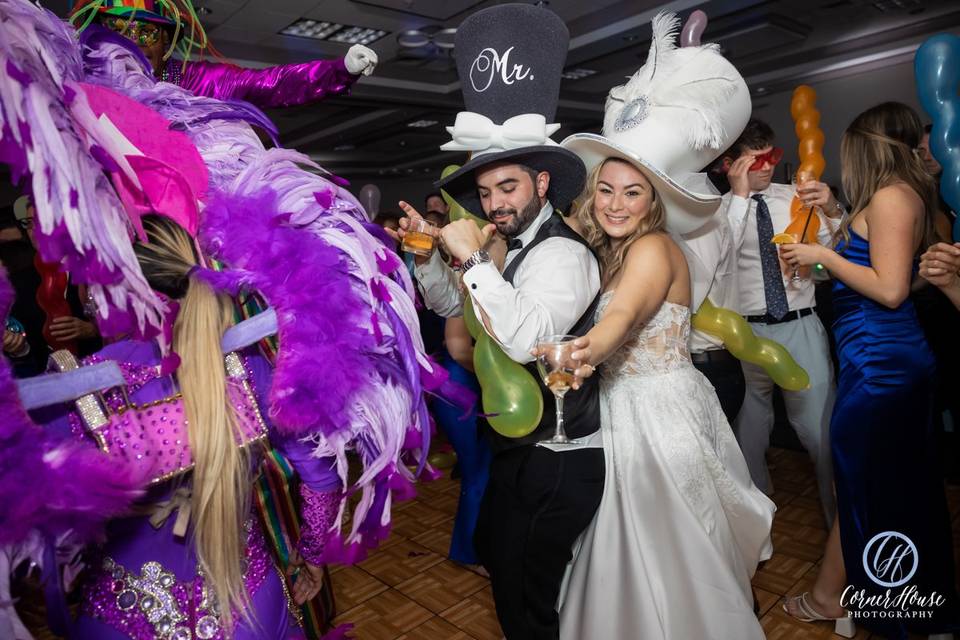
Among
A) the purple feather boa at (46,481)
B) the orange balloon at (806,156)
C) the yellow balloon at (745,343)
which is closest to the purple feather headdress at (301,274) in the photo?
the purple feather boa at (46,481)

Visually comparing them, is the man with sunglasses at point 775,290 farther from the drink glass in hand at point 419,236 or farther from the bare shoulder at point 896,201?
the drink glass in hand at point 419,236

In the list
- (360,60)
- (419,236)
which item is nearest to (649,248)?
(419,236)

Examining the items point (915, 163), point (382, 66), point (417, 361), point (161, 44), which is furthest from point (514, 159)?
point (382, 66)

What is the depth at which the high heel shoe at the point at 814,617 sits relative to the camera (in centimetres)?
211

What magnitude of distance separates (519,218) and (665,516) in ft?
2.82

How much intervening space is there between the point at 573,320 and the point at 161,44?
3.96 feet

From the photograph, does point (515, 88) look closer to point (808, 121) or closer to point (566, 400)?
point (566, 400)

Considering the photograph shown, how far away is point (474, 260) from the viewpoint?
148 centimetres

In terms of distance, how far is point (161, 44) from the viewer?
153cm

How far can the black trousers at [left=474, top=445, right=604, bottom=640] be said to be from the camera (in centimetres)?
158

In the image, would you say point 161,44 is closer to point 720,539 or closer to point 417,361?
point 417,361

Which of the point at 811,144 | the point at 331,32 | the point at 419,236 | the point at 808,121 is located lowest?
the point at 419,236
